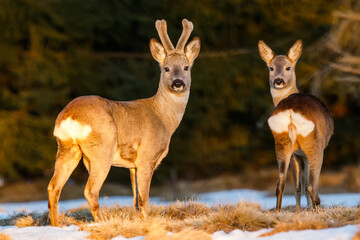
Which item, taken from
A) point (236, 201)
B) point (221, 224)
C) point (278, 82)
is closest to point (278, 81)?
point (278, 82)

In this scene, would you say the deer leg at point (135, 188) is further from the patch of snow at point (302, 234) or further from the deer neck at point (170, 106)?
the patch of snow at point (302, 234)

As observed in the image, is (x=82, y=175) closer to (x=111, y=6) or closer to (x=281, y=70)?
(x=111, y=6)

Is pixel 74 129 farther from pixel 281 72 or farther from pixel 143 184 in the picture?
pixel 281 72

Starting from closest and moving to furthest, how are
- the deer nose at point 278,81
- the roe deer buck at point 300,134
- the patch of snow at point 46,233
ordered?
the patch of snow at point 46,233 < the roe deer buck at point 300,134 < the deer nose at point 278,81

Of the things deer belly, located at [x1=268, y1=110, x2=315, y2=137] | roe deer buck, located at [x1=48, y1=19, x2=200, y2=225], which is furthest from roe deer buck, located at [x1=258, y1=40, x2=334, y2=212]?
roe deer buck, located at [x1=48, y1=19, x2=200, y2=225]

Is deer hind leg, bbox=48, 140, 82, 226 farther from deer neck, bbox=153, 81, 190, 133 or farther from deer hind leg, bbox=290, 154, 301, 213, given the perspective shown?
deer hind leg, bbox=290, 154, 301, 213

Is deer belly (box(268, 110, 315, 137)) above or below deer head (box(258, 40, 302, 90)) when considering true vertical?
below

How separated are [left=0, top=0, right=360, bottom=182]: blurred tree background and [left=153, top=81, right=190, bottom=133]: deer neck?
8.39m

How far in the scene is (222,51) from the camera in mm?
19500

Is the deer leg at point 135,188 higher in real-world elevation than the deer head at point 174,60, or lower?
lower

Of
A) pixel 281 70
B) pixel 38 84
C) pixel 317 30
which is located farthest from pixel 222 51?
pixel 281 70

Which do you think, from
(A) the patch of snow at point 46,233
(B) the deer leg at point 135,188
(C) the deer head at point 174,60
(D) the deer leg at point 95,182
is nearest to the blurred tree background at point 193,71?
(C) the deer head at point 174,60

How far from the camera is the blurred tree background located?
1756cm

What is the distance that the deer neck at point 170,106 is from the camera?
8109 millimetres
